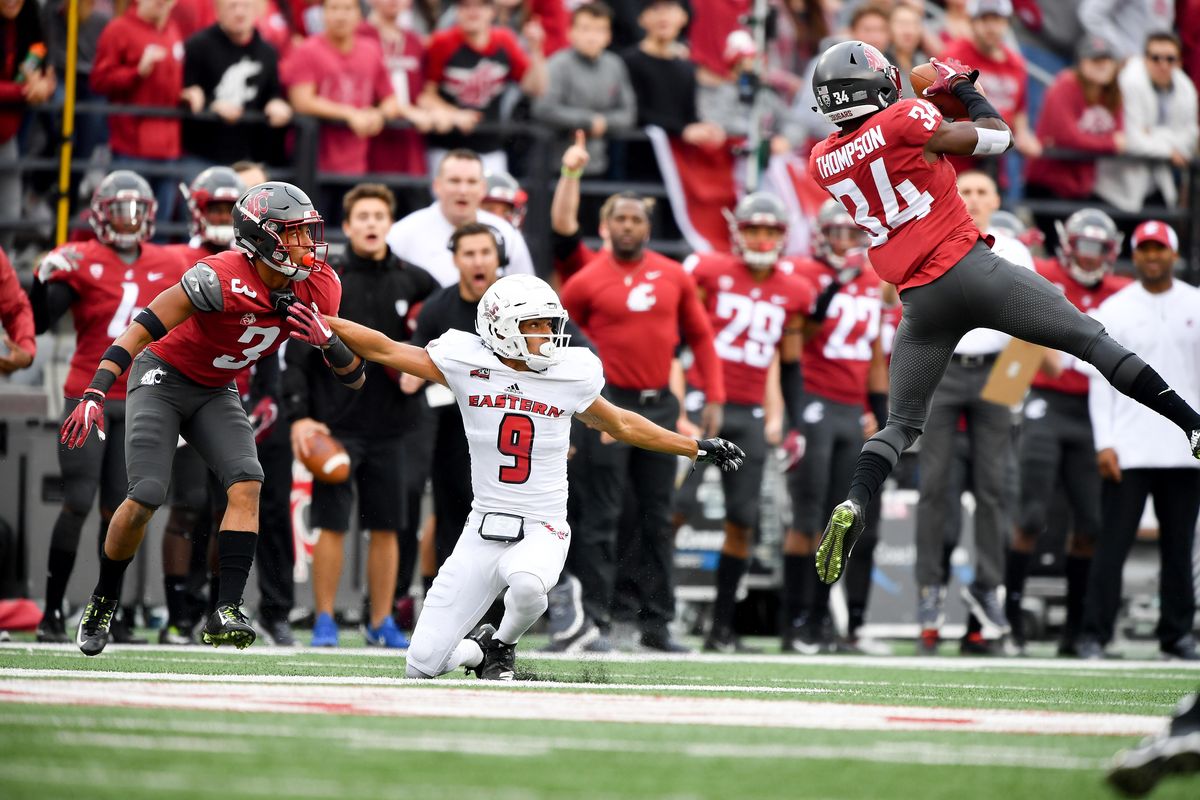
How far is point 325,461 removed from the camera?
8.99 m

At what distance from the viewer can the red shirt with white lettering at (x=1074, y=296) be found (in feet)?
35.1

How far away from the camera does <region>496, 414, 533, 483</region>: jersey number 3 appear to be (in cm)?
688

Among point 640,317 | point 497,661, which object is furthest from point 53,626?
point 640,317

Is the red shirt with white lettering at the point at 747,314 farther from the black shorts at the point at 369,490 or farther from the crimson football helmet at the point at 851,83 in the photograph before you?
the crimson football helmet at the point at 851,83

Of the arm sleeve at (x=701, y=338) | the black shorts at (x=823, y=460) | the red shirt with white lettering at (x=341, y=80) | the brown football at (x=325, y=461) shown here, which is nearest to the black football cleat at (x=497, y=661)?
the brown football at (x=325, y=461)

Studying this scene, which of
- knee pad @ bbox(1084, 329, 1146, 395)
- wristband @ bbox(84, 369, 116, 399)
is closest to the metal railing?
wristband @ bbox(84, 369, 116, 399)

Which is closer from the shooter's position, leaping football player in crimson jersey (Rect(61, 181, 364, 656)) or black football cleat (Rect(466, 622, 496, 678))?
black football cleat (Rect(466, 622, 496, 678))

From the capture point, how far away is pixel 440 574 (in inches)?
272

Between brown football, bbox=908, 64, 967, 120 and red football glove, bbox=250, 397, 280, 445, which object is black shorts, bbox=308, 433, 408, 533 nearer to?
red football glove, bbox=250, 397, 280, 445

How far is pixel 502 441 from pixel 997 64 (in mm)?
7352

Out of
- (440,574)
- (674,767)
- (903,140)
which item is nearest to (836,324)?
(903,140)

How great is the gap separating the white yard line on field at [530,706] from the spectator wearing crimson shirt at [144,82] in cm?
570

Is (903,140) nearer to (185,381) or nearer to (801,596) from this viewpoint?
(185,381)

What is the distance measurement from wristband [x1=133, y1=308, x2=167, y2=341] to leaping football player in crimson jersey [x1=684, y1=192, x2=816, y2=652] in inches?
159
